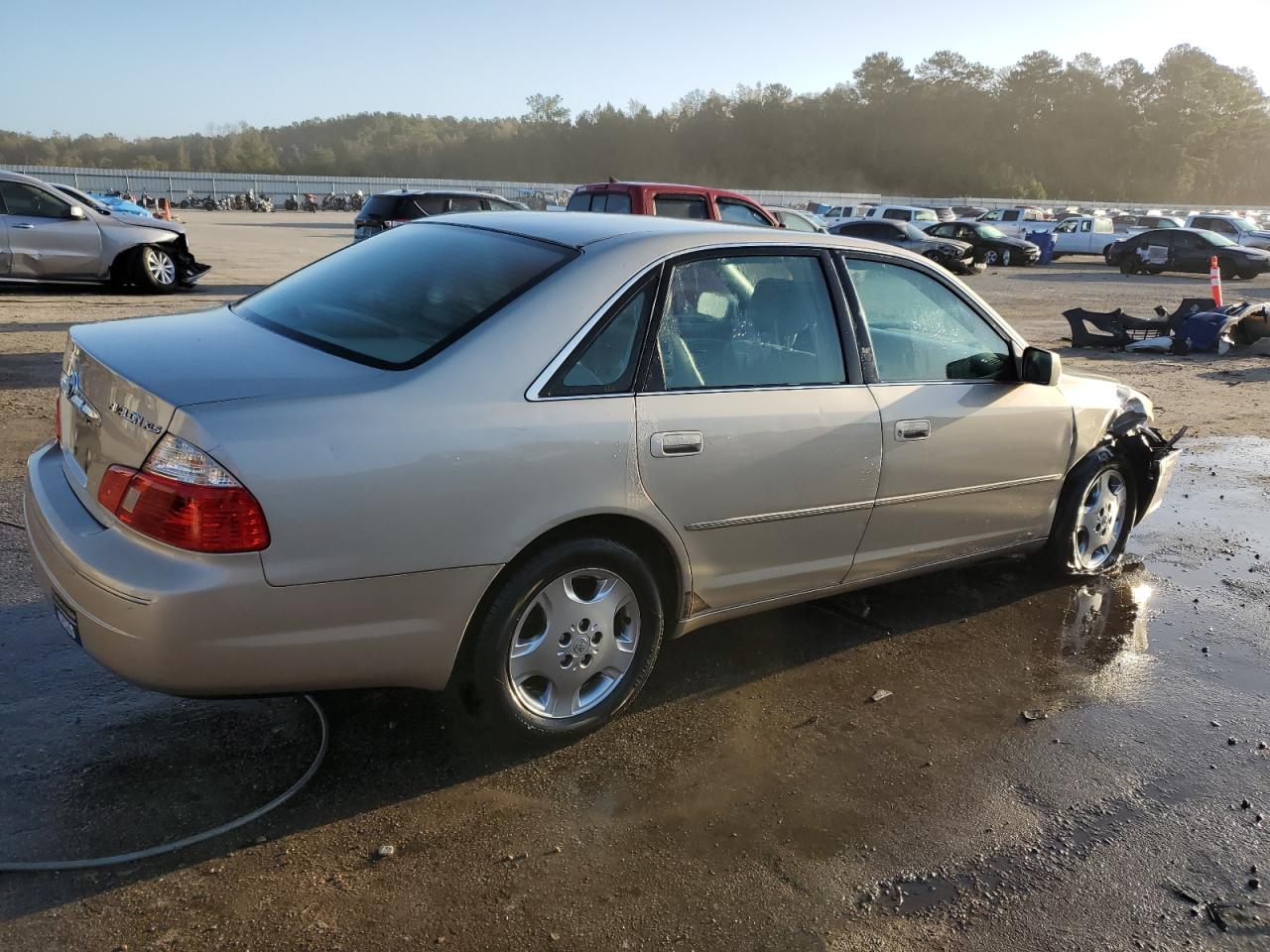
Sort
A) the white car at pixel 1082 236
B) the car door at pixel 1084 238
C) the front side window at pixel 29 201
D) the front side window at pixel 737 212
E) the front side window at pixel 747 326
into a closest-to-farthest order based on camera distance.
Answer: the front side window at pixel 747 326 < the front side window at pixel 29 201 < the front side window at pixel 737 212 < the white car at pixel 1082 236 < the car door at pixel 1084 238

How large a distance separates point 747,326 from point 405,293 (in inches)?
46.7

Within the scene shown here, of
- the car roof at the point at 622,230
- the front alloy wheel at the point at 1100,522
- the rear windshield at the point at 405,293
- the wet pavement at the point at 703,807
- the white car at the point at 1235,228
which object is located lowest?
the wet pavement at the point at 703,807

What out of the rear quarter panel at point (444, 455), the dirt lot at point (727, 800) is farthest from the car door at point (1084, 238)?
the rear quarter panel at point (444, 455)

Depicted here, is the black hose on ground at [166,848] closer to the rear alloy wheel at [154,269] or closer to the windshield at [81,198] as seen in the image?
the rear alloy wheel at [154,269]

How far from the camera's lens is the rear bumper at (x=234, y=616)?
2623 millimetres

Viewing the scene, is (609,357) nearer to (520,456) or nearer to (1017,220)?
(520,456)

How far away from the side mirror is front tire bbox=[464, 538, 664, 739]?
202 cm

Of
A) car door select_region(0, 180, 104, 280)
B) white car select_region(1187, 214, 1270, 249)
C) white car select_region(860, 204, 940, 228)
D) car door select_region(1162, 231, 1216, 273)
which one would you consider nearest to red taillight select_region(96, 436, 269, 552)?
car door select_region(0, 180, 104, 280)

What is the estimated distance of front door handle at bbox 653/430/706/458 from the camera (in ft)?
10.8

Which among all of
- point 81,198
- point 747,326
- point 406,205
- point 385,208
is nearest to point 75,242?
point 81,198

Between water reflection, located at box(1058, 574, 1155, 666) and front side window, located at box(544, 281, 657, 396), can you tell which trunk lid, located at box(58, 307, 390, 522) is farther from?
water reflection, located at box(1058, 574, 1155, 666)

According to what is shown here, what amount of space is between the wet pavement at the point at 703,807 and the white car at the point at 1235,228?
109ft

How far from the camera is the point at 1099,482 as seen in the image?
5.08 metres

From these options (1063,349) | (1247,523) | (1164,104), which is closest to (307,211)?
(1063,349)
